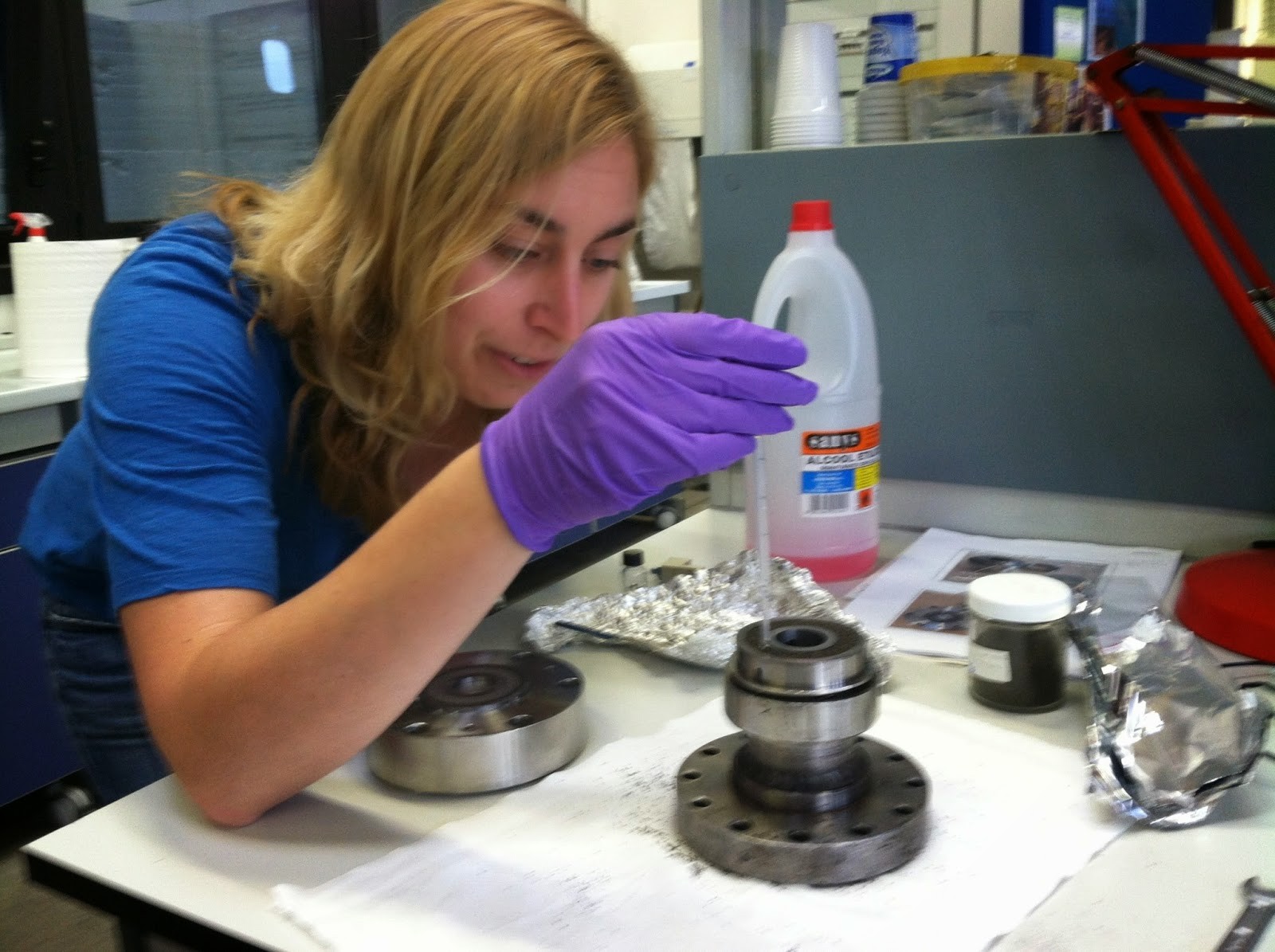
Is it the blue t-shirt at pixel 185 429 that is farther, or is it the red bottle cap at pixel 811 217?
the red bottle cap at pixel 811 217

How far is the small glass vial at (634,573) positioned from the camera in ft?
3.70

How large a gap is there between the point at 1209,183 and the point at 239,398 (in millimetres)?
946

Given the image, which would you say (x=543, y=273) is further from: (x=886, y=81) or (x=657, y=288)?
(x=657, y=288)

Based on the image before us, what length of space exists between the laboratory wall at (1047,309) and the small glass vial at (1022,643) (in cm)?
45

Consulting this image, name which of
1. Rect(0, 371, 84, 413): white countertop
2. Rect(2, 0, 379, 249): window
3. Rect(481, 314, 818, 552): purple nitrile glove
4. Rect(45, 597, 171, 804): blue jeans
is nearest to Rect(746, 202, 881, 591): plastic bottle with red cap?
Rect(481, 314, 818, 552): purple nitrile glove

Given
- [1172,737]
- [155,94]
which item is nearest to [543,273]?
[1172,737]

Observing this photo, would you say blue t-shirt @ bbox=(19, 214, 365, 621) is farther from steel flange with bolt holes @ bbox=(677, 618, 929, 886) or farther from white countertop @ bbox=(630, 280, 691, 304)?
white countertop @ bbox=(630, 280, 691, 304)

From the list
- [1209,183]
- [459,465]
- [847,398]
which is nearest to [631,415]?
[459,465]

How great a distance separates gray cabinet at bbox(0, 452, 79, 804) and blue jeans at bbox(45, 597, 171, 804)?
929 mm

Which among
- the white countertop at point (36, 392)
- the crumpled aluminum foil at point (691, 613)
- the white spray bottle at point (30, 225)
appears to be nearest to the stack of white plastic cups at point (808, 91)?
the crumpled aluminum foil at point (691, 613)

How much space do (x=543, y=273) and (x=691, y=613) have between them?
0.32 meters

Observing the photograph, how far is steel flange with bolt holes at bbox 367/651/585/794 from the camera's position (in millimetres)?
744

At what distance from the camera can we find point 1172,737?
700 millimetres

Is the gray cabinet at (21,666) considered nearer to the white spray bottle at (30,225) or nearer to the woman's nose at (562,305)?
the white spray bottle at (30,225)
